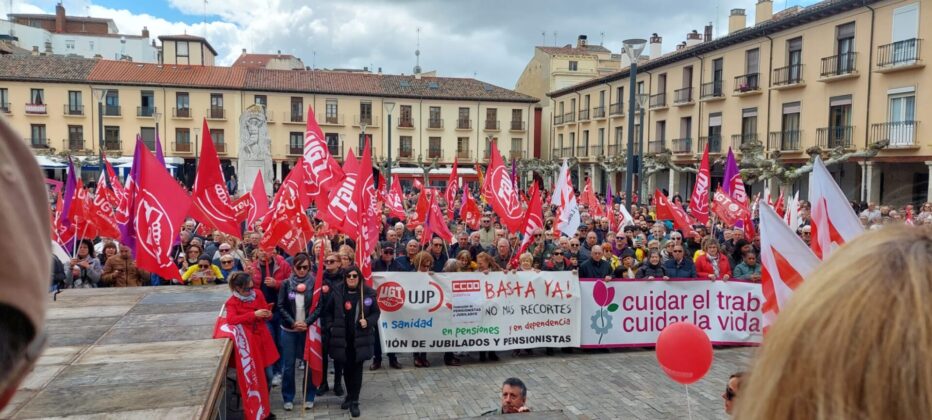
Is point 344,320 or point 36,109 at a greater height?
point 36,109

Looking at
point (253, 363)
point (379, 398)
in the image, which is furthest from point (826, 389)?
point (379, 398)

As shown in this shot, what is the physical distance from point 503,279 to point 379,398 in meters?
2.59

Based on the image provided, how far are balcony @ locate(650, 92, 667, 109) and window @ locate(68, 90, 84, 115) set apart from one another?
40767 mm

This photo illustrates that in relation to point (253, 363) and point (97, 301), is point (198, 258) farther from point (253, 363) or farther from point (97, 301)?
point (253, 363)

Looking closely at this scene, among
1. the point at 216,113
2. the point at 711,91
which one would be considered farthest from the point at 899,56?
the point at 216,113

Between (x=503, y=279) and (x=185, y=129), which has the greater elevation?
(x=185, y=129)

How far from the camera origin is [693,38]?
46.0 m

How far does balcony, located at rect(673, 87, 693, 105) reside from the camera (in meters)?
37.7

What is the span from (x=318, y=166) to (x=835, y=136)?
78.7 ft

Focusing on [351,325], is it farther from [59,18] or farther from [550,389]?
[59,18]

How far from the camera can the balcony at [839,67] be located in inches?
1050

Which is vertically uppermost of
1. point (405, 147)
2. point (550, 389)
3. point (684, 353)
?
point (405, 147)

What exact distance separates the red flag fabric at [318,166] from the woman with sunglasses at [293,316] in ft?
11.8

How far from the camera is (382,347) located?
371 inches
